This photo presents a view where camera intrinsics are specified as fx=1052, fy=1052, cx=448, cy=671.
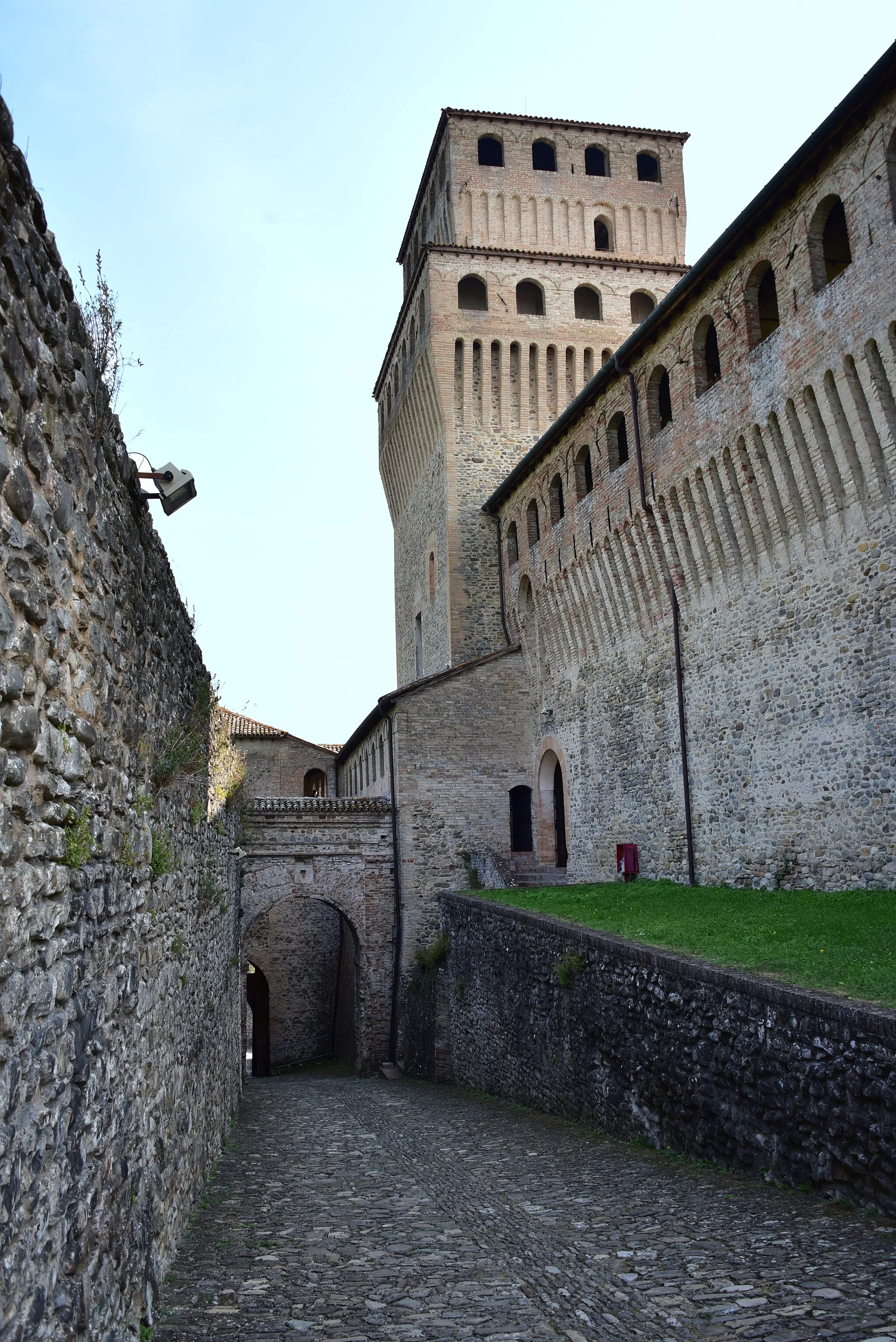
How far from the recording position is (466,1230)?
6238 mm

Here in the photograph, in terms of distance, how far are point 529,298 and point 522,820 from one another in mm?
13463

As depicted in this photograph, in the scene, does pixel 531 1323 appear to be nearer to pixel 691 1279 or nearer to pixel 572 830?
pixel 691 1279

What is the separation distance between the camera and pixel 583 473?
18.5 m

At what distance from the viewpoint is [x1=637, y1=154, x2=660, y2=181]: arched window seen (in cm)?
2842

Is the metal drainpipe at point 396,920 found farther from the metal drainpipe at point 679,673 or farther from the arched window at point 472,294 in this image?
the arched window at point 472,294

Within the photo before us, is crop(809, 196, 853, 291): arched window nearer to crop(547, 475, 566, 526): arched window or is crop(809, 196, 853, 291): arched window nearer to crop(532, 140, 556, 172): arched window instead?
crop(547, 475, 566, 526): arched window

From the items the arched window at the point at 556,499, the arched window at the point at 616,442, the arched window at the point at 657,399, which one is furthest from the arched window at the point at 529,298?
the arched window at the point at 657,399

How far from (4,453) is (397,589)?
28.5m

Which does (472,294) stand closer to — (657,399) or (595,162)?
(595,162)

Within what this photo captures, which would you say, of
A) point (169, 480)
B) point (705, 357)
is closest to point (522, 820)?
point (705, 357)

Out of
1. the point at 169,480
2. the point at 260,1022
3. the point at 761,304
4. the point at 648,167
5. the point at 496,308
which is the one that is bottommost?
the point at 260,1022

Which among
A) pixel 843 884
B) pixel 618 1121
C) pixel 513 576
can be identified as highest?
pixel 513 576

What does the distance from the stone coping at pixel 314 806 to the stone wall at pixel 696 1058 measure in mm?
6346

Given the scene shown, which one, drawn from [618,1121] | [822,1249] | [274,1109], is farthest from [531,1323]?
[274,1109]
